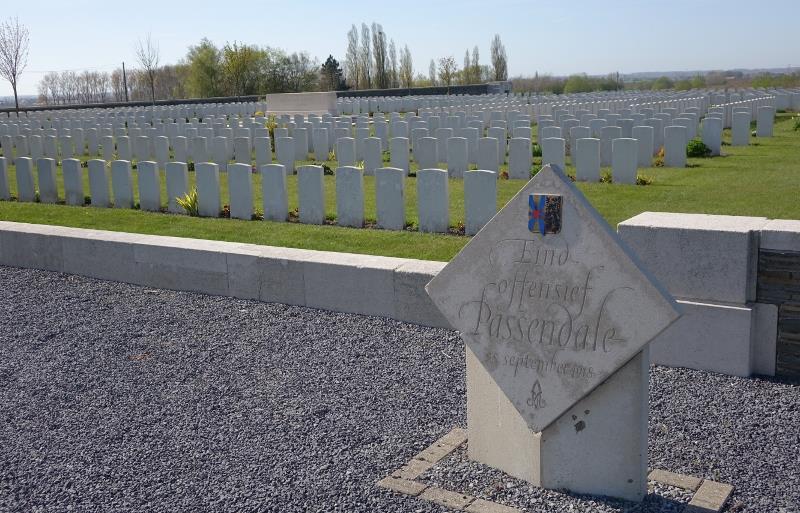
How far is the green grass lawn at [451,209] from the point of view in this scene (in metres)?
8.24

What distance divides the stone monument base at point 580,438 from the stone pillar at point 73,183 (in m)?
9.70

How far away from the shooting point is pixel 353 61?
205ft

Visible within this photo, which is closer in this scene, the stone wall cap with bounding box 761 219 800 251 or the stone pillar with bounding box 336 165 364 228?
the stone wall cap with bounding box 761 219 800 251

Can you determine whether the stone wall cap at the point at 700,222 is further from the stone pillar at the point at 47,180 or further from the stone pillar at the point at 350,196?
the stone pillar at the point at 47,180

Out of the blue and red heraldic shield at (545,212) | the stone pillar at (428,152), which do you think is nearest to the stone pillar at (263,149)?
the stone pillar at (428,152)

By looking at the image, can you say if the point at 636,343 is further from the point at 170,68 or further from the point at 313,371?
the point at 170,68

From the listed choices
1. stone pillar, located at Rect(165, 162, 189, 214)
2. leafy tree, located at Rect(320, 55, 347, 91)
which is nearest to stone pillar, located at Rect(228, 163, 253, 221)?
stone pillar, located at Rect(165, 162, 189, 214)

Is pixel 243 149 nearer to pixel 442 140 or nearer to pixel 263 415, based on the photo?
pixel 442 140

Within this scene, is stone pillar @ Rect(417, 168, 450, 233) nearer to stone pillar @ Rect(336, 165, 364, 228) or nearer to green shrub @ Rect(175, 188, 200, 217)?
stone pillar @ Rect(336, 165, 364, 228)

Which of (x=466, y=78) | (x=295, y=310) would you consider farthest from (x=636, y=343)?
(x=466, y=78)

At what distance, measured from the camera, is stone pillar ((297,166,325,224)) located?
9398mm

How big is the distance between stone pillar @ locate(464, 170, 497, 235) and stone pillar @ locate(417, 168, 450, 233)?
0.25m

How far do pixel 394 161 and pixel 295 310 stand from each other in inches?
286

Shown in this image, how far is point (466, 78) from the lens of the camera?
205ft
